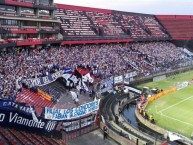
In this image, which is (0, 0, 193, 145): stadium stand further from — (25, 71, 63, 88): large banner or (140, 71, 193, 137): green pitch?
(140, 71, 193, 137): green pitch

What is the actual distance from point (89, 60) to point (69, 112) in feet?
81.0

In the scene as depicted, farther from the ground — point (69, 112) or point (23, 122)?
point (23, 122)

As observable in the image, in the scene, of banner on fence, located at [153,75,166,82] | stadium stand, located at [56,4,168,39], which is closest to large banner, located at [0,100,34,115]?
stadium stand, located at [56,4,168,39]

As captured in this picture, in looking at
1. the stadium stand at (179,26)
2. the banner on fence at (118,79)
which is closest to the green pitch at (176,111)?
the banner on fence at (118,79)

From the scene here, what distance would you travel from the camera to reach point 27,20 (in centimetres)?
4728

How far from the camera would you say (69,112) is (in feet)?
88.0

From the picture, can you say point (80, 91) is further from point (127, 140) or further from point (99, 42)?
point (99, 42)

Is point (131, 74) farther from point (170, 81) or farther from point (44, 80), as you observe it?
point (44, 80)

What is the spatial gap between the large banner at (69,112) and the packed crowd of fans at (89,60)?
6.20m

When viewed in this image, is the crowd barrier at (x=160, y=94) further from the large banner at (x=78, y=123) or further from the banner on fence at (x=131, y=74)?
the large banner at (x=78, y=123)

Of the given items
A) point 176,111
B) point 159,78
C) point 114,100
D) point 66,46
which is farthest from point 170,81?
point 66,46

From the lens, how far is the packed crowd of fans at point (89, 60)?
35.1 m

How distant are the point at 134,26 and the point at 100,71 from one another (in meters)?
31.9

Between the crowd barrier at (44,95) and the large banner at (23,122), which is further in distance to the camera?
the crowd barrier at (44,95)
